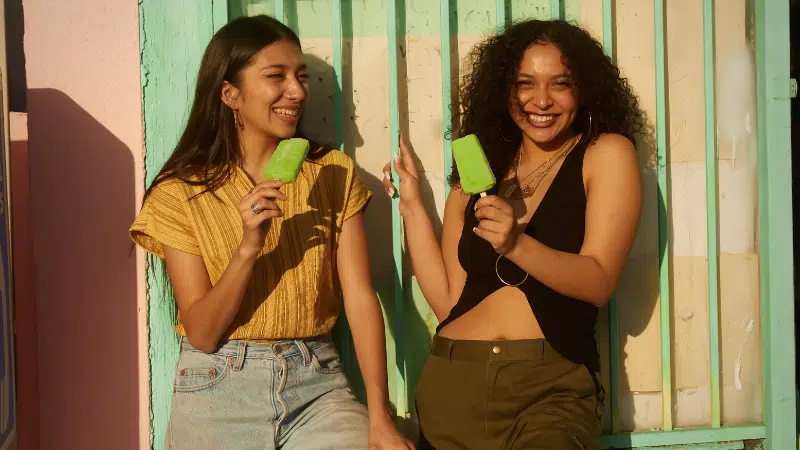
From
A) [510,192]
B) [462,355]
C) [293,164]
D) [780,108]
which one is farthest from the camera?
[780,108]

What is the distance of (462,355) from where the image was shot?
2660mm

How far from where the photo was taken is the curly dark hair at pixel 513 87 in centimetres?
275

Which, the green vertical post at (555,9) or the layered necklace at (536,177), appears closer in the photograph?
the layered necklace at (536,177)

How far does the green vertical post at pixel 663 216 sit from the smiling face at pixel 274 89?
50.8 inches

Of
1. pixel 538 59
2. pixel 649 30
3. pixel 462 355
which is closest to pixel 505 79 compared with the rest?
pixel 538 59

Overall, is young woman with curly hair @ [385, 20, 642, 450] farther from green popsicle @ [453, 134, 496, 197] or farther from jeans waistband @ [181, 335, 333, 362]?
jeans waistband @ [181, 335, 333, 362]

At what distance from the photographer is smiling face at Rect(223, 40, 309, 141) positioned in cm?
271

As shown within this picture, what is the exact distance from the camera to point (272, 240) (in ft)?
8.87

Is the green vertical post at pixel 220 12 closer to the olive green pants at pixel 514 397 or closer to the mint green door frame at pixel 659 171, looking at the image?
the mint green door frame at pixel 659 171

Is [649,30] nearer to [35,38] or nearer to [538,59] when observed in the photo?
[538,59]

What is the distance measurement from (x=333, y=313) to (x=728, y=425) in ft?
5.18

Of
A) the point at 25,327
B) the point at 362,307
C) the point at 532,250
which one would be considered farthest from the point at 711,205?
the point at 25,327

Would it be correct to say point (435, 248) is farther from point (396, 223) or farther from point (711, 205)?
point (711, 205)

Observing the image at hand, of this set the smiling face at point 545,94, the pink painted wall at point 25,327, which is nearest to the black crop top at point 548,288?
the smiling face at point 545,94
